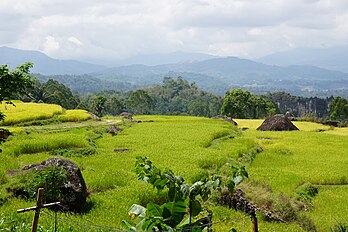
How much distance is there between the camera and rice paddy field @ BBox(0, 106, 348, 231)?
10.0m

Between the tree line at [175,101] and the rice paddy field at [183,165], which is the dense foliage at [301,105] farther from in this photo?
the rice paddy field at [183,165]

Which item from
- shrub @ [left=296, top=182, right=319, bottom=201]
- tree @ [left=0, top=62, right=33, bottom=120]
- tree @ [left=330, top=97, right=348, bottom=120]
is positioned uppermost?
tree @ [left=0, top=62, right=33, bottom=120]

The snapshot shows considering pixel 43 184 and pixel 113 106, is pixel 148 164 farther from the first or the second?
pixel 113 106

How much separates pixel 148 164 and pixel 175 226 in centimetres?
93

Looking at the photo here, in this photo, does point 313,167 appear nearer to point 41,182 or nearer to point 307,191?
point 307,191

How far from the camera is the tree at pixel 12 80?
891 cm

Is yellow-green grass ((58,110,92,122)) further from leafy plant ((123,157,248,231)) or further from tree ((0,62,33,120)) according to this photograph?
leafy plant ((123,157,248,231))

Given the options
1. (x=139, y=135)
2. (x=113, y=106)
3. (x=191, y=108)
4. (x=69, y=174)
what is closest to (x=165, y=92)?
(x=191, y=108)

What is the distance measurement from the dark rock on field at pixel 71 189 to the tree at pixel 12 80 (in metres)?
2.08

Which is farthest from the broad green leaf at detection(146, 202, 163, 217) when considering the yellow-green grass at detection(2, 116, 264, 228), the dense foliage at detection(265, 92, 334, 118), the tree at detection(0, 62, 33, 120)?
the dense foliage at detection(265, 92, 334, 118)

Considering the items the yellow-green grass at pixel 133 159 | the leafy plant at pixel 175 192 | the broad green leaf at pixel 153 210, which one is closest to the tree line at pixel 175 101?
the yellow-green grass at pixel 133 159

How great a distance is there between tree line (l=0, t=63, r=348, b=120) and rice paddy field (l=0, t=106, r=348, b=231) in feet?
11.4

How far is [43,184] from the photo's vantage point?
988 centimetres

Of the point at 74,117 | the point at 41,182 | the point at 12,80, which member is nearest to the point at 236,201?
the point at 41,182
